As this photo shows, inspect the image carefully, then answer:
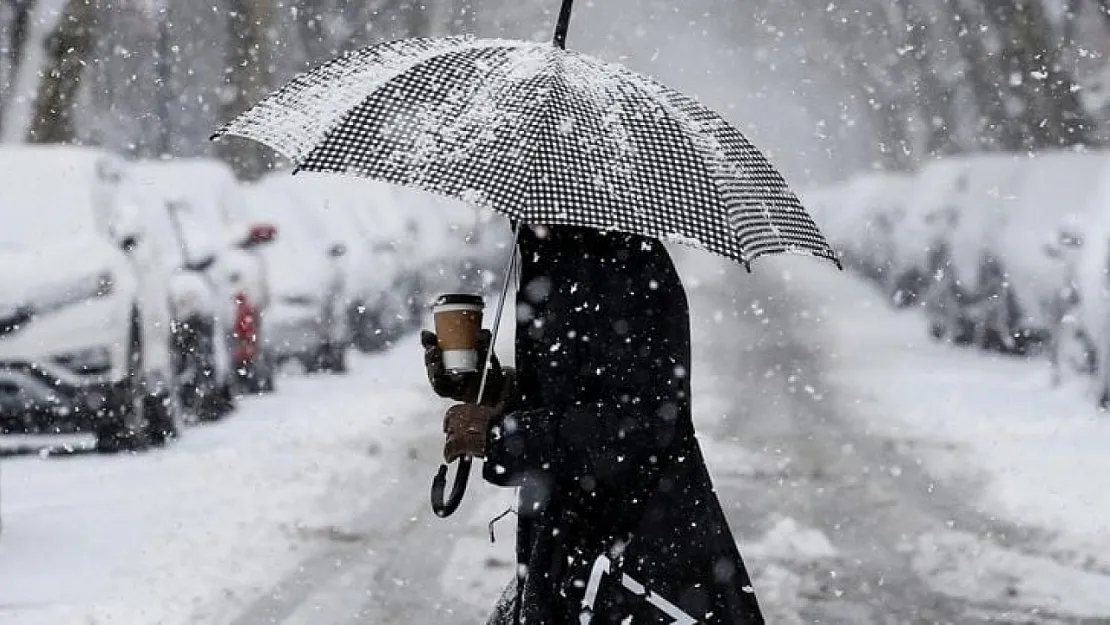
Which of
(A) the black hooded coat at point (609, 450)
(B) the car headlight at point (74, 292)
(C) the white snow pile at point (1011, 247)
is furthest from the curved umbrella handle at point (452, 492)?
(C) the white snow pile at point (1011, 247)

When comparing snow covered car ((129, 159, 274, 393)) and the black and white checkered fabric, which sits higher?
the black and white checkered fabric

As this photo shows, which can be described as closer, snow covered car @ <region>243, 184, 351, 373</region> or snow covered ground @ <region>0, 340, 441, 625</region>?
snow covered ground @ <region>0, 340, 441, 625</region>

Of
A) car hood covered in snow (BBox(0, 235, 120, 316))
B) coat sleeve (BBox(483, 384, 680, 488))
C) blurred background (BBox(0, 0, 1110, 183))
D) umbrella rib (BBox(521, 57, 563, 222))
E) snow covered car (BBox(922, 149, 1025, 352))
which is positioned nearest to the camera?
coat sleeve (BBox(483, 384, 680, 488))

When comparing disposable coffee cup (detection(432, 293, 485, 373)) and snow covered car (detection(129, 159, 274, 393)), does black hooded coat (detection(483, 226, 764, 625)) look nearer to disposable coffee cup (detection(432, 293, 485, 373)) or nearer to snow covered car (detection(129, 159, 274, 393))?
disposable coffee cup (detection(432, 293, 485, 373))

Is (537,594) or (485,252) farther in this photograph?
(485,252)

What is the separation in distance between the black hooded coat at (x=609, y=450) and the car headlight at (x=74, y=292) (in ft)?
22.5

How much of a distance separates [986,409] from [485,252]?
14148mm

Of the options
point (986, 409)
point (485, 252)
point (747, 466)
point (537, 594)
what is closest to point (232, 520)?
point (747, 466)

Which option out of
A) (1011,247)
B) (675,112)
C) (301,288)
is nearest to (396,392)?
(301,288)

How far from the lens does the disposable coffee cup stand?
352 cm

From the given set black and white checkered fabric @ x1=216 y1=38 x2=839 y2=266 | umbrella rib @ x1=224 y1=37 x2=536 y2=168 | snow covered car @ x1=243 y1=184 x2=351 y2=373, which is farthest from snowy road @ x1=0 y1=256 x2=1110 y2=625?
black and white checkered fabric @ x1=216 y1=38 x2=839 y2=266

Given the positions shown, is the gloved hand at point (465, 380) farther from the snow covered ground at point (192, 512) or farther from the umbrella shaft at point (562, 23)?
the snow covered ground at point (192, 512)

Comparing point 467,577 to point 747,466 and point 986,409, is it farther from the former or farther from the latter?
point 986,409

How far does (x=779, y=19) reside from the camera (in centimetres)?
5431
